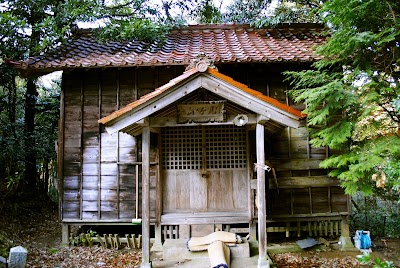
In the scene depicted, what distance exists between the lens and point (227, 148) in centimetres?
814

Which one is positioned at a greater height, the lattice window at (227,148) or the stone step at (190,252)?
the lattice window at (227,148)

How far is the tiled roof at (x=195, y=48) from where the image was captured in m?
7.62

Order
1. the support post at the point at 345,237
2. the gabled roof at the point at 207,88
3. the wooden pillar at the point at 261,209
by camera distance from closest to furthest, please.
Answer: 1. the gabled roof at the point at 207,88
2. the wooden pillar at the point at 261,209
3. the support post at the point at 345,237

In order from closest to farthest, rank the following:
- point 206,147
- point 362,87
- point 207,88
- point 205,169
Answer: point 207,88 < point 362,87 < point 205,169 < point 206,147

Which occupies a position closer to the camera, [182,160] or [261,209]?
[261,209]

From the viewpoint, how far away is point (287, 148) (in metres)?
8.25

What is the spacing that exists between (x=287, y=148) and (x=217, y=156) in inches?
75.8

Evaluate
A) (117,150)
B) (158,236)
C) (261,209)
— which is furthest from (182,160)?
(261,209)

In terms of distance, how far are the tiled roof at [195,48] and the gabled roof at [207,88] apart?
Answer: 5.78 ft

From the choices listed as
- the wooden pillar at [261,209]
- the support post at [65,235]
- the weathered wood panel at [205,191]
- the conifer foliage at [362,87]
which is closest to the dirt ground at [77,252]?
the support post at [65,235]

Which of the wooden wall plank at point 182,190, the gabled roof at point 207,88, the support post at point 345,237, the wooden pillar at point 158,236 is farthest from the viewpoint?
the wooden wall plank at point 182,190

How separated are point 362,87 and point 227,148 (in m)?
3.49

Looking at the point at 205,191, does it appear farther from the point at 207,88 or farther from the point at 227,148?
the point at 207,88

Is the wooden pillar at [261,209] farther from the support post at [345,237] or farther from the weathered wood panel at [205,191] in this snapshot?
the support post at [345,237]
